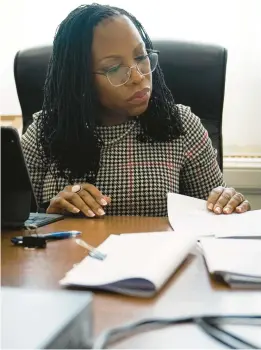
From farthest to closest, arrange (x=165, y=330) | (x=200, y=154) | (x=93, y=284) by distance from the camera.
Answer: (x=200, y=154) → (x=93, y=284) → (x=165, y=330)

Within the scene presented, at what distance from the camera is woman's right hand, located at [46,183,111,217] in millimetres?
1082

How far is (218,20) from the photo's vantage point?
1965 millimetres

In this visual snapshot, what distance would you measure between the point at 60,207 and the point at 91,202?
0.07 meters

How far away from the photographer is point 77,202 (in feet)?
3.60

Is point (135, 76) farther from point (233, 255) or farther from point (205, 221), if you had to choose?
point (233, 255)

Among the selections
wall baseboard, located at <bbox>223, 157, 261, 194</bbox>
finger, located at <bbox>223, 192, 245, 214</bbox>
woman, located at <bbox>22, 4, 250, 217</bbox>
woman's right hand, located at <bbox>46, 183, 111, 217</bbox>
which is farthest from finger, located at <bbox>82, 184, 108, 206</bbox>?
wall baseboard, located at <bbox>223, 157, 261, 194</bbox>

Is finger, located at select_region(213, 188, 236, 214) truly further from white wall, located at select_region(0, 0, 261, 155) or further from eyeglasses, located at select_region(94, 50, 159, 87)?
white wall, located at select_region(0, 0, 261, 155)

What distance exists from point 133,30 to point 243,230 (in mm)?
607

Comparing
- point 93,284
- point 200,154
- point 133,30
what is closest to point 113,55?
point 133,30

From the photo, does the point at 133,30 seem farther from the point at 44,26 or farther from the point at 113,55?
the point at 44,26

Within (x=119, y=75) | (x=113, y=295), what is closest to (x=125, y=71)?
(x=119, y=75)

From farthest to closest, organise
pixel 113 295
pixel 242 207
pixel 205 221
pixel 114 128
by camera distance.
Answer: pixel 114 128 → pixel 242 207 → pixel 205 221 → pixel 113 295

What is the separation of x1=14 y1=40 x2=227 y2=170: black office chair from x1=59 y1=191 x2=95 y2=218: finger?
592 millimetres

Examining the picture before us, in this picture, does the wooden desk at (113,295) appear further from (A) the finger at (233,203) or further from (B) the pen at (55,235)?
(A) the finger at (233,203)
